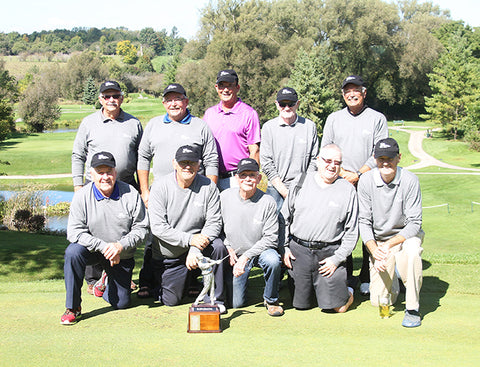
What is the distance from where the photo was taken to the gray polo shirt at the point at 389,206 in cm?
551

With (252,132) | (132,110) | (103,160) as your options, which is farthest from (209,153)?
(132,110)

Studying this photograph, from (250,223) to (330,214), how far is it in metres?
0.84

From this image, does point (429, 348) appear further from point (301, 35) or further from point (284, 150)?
point (301, 35)

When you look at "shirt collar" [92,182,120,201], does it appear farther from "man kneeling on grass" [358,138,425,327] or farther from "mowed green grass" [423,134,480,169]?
"mowed green grass" [423,134,480,169]

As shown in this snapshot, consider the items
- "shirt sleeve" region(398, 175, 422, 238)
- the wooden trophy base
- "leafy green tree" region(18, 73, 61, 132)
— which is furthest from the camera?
"leafy green tree" region(18, 73, 61, 132)

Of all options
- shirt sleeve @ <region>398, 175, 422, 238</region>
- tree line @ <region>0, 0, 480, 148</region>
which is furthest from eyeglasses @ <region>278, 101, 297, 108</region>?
tree line @ <region>0, 0, 480, 148</region>

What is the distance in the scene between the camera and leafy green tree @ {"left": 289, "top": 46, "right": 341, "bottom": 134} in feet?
192

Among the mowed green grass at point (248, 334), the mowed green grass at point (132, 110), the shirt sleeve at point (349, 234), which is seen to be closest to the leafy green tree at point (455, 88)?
the mowed green grass at point (132, 110)

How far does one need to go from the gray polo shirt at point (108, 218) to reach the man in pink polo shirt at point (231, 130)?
54.2 inches

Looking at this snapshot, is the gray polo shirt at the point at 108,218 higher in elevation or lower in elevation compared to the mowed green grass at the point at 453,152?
higher

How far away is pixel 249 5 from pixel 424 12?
47.9 metres

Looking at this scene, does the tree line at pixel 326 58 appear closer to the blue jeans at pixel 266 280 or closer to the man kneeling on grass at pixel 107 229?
the blue jeans at pixel 266 280

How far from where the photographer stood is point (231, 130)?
6.63m

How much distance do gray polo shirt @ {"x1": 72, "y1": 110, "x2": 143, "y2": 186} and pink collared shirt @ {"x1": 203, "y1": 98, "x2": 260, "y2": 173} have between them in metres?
0.97
